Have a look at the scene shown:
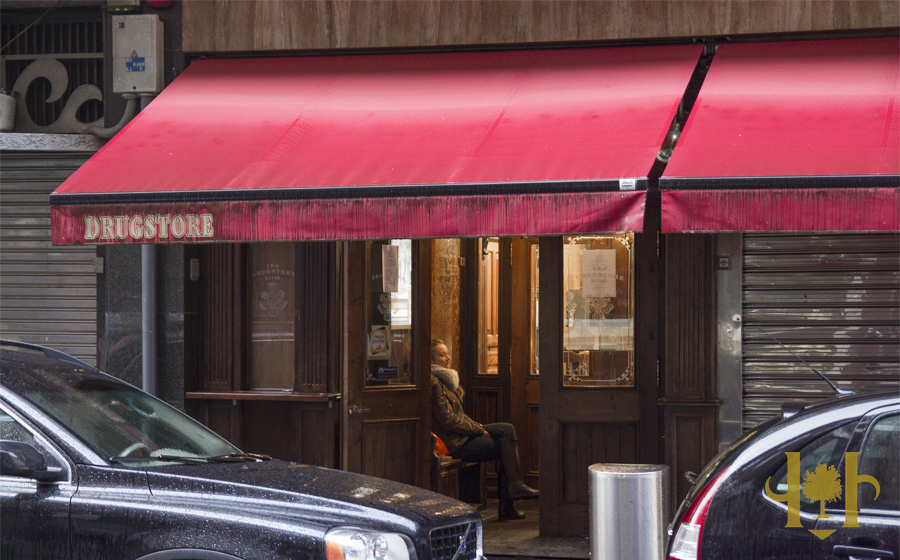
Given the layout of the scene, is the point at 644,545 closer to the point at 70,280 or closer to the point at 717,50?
the point at 717,50

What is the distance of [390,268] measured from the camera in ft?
32.0

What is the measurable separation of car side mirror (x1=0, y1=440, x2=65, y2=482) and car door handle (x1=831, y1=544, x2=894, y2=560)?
3.45 meters

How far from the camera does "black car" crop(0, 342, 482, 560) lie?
15.6 ft

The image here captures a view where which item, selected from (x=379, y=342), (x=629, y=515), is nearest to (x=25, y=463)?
(x=629, y=515)

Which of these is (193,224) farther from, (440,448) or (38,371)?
(440,448)

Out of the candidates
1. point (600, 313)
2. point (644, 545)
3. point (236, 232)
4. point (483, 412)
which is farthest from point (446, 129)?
point (483, 412)

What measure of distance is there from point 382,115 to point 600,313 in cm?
256

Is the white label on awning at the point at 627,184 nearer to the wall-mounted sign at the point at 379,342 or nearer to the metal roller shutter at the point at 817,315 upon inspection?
the metal roller shutter at the point at 817,315

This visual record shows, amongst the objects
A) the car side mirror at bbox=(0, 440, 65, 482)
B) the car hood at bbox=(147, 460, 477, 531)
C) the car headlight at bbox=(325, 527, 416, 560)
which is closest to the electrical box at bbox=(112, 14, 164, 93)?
the car hood at bbox=(147, 460, 477, 531)

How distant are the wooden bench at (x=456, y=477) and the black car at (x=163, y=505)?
14.7 ft

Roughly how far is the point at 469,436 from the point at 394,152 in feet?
12.0

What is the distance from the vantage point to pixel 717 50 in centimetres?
864

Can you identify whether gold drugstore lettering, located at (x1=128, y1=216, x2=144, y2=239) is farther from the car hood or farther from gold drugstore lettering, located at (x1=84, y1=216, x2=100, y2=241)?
the car hood

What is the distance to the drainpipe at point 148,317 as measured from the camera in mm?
9469
